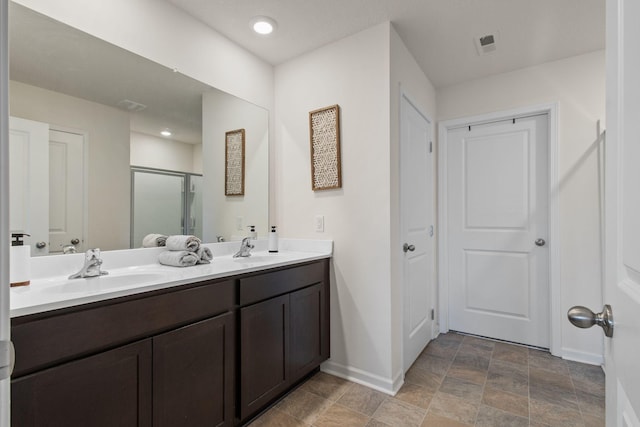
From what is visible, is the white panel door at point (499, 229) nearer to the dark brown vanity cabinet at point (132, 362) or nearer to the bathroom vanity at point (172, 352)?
the bathroom vanity at point (172, 352)

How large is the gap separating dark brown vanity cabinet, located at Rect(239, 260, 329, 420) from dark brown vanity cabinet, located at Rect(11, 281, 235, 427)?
10cm

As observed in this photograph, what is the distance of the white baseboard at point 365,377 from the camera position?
199 cm

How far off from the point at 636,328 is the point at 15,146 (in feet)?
6.44

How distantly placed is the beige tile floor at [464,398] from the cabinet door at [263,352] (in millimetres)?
168

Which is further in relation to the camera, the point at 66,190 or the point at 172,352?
the point at 66,190

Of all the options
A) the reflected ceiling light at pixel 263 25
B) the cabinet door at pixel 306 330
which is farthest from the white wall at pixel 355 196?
the reflected ceiling light at pixel 263 25

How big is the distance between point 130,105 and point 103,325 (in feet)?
4.06

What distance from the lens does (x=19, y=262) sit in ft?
3.88

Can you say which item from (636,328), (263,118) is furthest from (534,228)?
(636,328)

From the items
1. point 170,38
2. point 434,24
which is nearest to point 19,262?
point 170,38

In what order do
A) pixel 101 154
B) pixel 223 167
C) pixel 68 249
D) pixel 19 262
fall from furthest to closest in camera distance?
pixel 223 167 < pixel 101 154 < pixel 68 249 < pixel 19 262

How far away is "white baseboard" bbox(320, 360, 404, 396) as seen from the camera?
1.99 metres

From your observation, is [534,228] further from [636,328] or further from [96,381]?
[96,381]

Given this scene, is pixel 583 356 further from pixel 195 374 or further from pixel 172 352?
pixel 172 352
